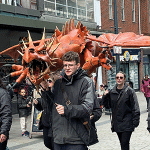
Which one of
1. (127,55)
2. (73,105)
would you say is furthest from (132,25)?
(73,105)

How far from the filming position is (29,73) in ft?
13.3

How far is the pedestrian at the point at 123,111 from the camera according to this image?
5785mm

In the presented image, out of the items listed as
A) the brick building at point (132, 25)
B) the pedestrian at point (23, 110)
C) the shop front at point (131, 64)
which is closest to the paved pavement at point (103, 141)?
the pedestrian at point (23, 110)

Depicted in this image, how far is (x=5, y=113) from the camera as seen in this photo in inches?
183

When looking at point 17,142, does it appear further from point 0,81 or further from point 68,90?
point 68,90

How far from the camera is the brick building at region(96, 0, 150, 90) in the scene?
2309 cm

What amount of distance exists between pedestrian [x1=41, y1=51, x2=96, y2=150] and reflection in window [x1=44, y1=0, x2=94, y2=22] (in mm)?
12934

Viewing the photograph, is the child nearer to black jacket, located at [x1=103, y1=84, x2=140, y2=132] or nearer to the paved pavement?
the paved pavement

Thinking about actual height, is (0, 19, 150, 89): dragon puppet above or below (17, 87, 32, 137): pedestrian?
above

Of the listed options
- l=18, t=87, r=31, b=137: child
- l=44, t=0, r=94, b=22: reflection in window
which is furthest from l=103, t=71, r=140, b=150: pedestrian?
l=44, t=0, r=94, b=22: reflection in window

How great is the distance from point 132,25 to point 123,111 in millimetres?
21361

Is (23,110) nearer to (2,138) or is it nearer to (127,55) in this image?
(2,138)

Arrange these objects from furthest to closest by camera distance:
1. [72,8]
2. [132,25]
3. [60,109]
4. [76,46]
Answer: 1. [132,25]
2. [72,8]
3. [76,46]
4. [60,109]

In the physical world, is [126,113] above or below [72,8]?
below
